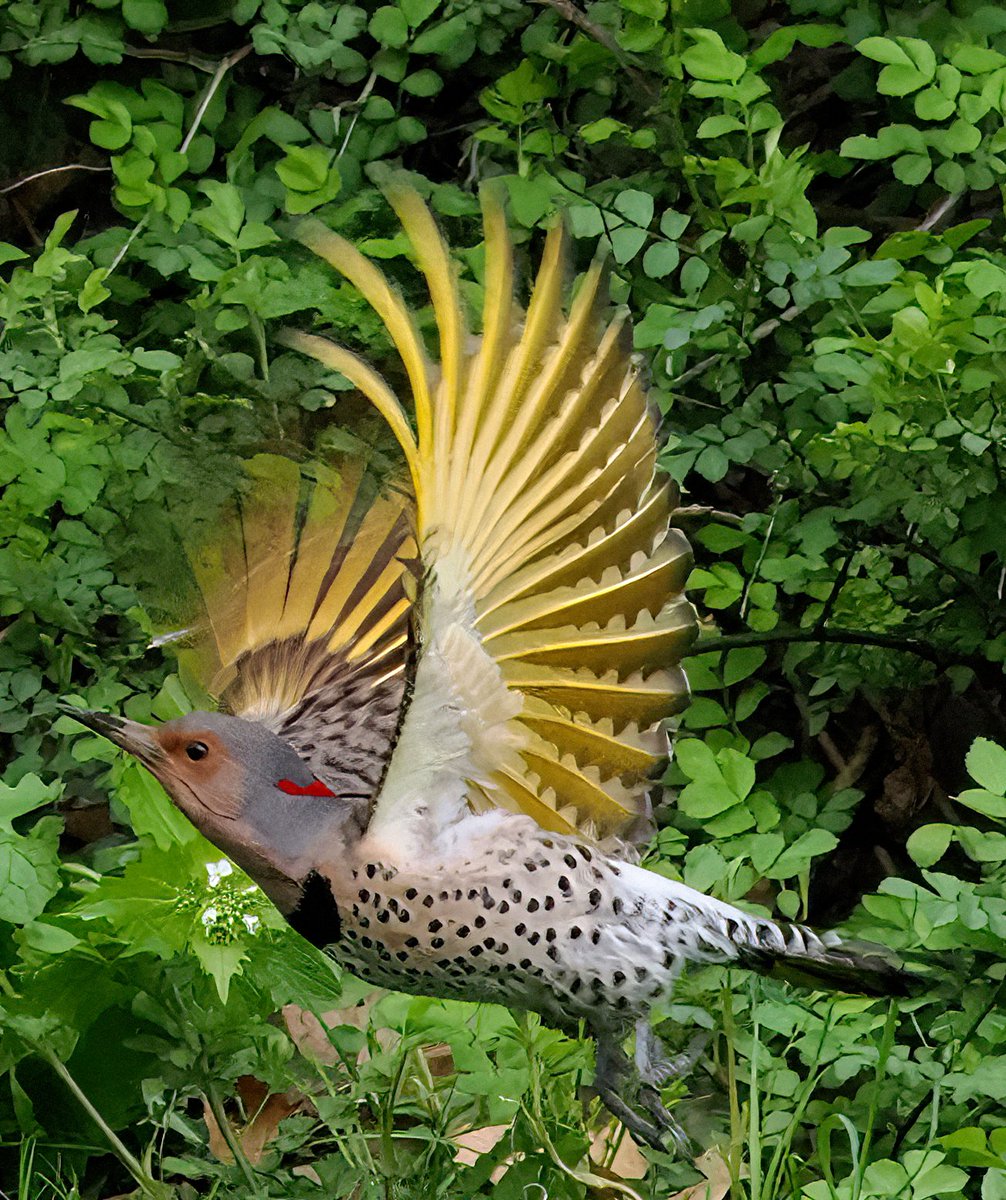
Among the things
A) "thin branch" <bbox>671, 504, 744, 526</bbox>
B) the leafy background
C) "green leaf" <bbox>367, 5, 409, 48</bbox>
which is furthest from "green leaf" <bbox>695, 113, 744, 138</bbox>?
"green leaf" <bbox>367, 5, 409, 48</bbox>

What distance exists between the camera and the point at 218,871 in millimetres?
2061

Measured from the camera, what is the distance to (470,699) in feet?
5.50

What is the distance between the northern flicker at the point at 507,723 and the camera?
1.65 m

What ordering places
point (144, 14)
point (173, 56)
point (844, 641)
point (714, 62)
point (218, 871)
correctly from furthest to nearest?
point (173, 56)
point (144, 14)
point (844, 641)
point (714, 62)
point (218, 871)

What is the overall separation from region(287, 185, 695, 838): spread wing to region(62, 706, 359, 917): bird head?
0.24 ft

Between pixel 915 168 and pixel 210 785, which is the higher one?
pixel 915 168

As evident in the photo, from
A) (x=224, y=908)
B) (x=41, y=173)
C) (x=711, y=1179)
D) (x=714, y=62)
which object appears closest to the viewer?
(x=224, y=908)

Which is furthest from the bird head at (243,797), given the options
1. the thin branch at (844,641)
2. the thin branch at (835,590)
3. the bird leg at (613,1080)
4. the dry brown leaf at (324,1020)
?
the thin branch at (835,590)

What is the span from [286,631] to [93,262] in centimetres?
136

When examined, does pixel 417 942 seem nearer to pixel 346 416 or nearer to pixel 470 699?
pixel 470 699

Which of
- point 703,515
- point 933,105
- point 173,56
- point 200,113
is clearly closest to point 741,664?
point 703,515

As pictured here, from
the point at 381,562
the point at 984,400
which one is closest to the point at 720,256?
the point at 984,400

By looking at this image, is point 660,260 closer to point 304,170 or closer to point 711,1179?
point 304,170

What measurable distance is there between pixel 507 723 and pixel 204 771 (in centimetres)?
29
